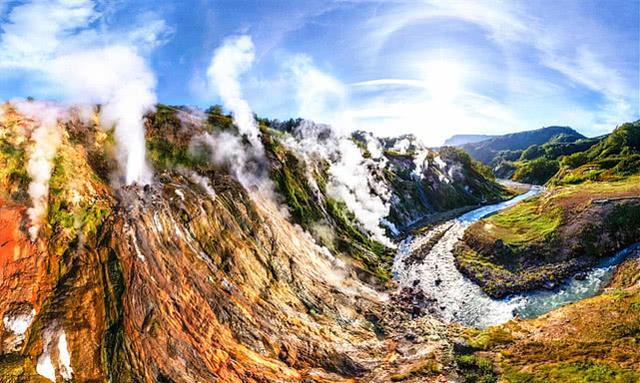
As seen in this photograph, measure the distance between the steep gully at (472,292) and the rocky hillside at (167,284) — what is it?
437 cm

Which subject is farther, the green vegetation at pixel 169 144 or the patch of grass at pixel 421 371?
the green vegetation at pixel 169 144

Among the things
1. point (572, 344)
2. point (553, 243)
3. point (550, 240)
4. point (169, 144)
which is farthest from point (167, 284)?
point (550, 240)

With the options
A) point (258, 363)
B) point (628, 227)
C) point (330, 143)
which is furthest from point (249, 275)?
point (330, 143)

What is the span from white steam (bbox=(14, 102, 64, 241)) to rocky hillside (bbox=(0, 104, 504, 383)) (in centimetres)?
8

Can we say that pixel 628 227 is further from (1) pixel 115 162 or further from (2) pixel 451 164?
(2) pixel 451 164

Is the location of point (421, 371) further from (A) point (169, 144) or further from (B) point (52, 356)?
(A) point (169, 144)

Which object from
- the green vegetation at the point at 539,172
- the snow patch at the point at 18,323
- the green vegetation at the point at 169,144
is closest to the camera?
the snow patch at the point at 18,323

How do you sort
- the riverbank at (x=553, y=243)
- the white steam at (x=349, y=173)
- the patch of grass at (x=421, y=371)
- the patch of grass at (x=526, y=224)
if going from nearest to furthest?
the patch of grass at (x=421, y=371), the riverbank at (x=553, y=243), the patch of grass at (x=526, y=224), the white steam at (x=349, y=173)

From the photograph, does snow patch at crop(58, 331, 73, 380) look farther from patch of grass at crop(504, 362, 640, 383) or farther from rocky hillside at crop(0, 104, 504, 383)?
patch of grass at crop(504, 362, 640, 383)

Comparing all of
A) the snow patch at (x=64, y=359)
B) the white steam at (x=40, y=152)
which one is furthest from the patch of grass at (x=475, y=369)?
the white steam at (x=40, y=152)

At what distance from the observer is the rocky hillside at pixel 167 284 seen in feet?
61.7

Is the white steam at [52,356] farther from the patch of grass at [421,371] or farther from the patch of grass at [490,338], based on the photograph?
the patch of grass at [490,338]

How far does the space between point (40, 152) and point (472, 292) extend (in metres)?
35.5

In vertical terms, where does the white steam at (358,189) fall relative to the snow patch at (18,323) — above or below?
above
